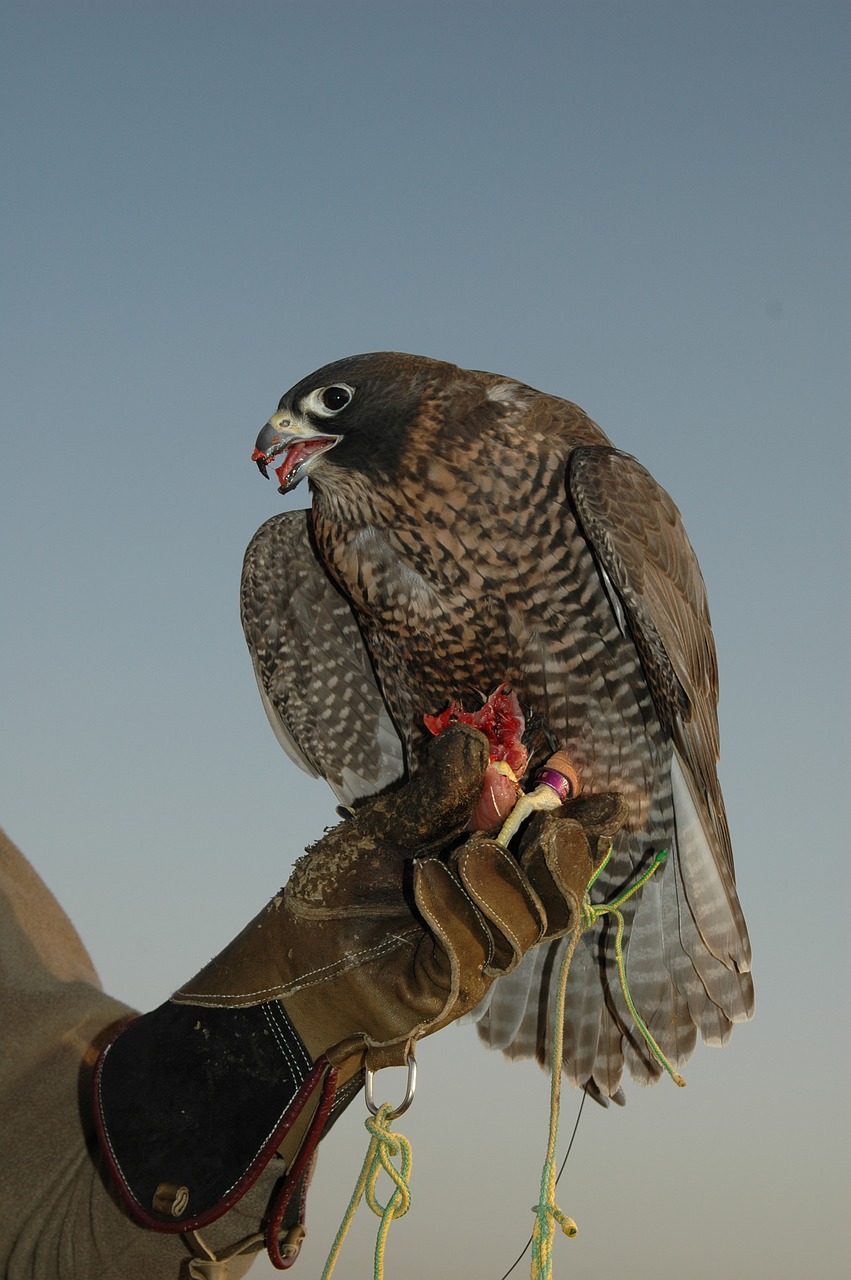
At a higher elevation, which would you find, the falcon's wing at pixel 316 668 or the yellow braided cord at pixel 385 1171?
the falcon's wing at pixel 316 668

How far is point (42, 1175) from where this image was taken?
74.0 inches

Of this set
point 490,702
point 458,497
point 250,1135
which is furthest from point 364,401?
point 250,1135

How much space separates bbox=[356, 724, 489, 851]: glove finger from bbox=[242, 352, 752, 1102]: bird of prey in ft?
1.68

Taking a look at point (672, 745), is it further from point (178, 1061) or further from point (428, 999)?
point (178, 1061)

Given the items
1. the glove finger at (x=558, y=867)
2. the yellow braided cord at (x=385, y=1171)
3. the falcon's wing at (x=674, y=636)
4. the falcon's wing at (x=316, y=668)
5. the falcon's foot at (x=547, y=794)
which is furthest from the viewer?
the falcon's wing at (x=316, y=668)

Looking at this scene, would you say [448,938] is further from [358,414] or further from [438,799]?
[358,414]

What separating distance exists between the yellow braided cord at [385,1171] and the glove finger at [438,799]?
509 mm

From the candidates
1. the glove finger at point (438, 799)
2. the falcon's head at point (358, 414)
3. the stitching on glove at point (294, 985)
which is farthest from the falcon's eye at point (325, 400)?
the stitching on glove at point (294, 985)

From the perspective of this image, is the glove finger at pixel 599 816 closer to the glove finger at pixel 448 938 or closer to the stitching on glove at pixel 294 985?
the glove finger at pixel 448 938

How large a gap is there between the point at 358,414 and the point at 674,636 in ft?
2.92

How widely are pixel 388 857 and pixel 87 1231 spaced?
32.0 inches

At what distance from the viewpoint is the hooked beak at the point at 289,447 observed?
100 inches

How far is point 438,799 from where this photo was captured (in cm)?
203

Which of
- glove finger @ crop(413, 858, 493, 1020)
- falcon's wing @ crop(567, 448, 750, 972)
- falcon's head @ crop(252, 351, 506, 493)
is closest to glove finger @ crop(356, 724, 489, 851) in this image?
glove finger @ crop(413, 858, 493, 1020)
